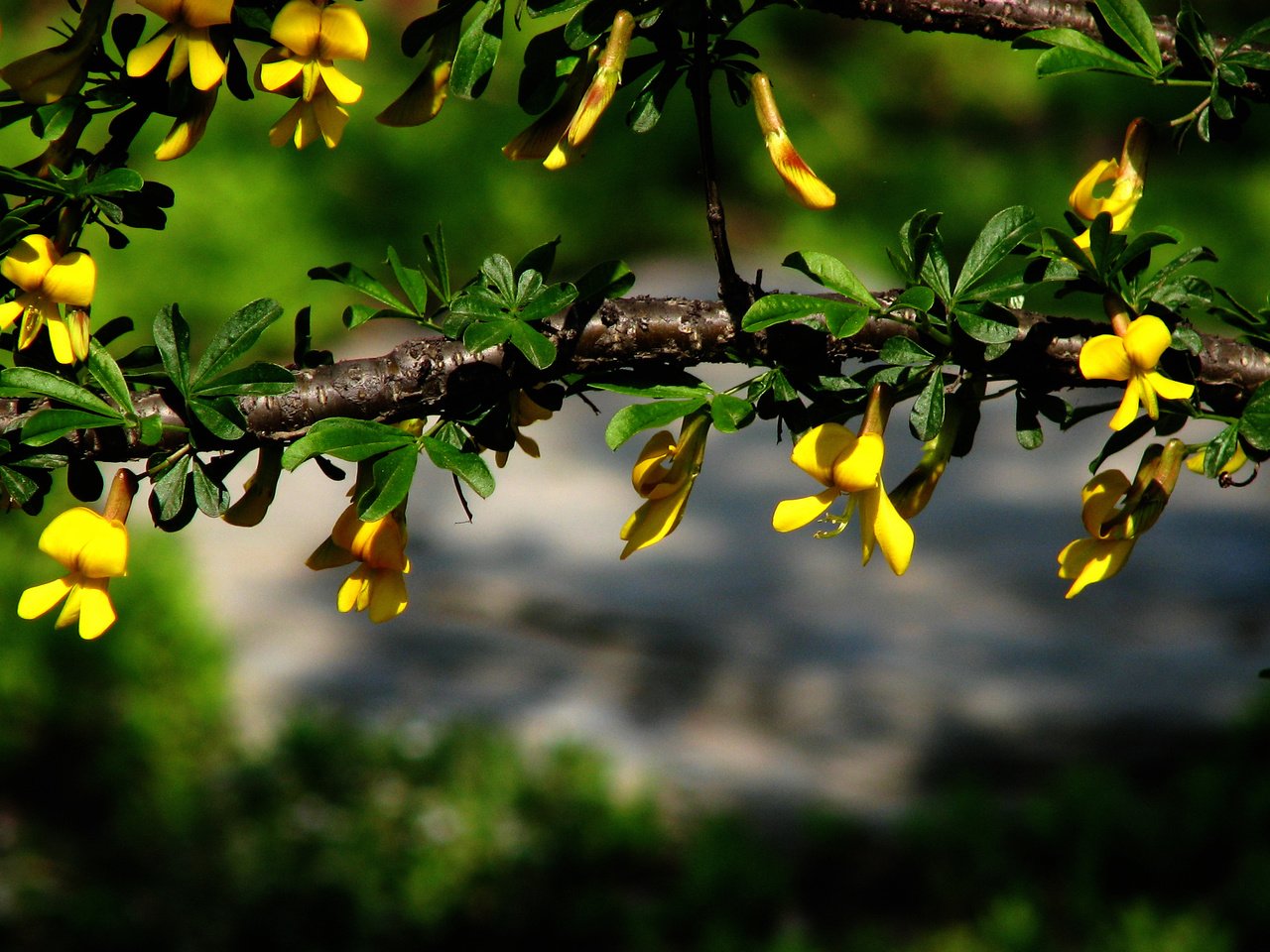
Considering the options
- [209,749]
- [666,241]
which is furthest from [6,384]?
[666,241]

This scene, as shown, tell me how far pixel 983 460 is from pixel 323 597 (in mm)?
1795

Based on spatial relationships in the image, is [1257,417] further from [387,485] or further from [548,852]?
[548,852]

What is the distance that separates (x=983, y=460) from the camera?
12.4 ft

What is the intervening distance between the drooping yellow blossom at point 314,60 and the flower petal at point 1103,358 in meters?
0.35

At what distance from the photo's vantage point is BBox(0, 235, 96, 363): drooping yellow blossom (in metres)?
0.66

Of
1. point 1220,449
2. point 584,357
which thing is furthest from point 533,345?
point 1220,449

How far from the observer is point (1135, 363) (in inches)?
25.5

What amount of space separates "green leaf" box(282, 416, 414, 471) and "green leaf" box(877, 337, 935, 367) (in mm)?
235

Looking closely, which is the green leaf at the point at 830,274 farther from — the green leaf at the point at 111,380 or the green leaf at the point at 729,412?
the green leaf at the point at 111,380

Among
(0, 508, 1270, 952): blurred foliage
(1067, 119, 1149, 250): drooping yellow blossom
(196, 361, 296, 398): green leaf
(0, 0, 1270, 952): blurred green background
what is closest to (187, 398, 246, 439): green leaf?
(196, 361, 296, 398): green leaf

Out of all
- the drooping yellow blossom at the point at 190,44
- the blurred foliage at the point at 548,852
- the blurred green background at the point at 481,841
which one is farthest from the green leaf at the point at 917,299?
the blurred foliage at the point at 548,852

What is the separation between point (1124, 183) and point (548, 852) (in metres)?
1.66

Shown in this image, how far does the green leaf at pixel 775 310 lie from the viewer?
0.65m

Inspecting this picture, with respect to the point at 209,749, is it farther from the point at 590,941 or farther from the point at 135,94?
the point at 135,94
